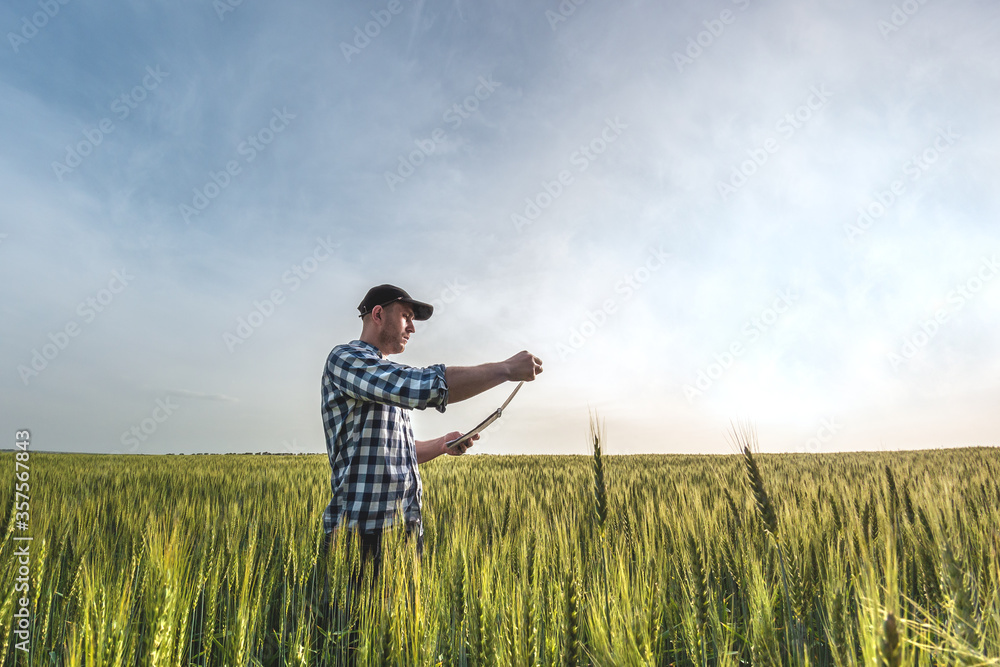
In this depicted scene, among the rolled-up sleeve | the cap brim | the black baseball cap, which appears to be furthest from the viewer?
the cap brim

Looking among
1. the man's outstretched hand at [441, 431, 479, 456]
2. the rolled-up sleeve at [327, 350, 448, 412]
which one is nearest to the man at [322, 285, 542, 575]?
the rolled-up sleeve at [327, 350, 448, 412]

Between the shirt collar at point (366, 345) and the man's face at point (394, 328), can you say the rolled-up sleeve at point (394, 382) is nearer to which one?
the shirt collar at point (366, 345)

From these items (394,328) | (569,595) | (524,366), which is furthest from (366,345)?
(569,595)

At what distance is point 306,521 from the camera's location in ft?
12.7

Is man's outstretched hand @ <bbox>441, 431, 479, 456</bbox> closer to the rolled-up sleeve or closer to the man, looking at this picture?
the man

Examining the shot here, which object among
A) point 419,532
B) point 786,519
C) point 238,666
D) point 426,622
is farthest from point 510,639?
point 786,519

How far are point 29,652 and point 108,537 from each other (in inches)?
67.2

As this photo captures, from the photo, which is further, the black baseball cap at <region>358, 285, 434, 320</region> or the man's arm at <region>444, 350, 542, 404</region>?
A: the black baseball cap at <region>358, 285, 434, 320</region>

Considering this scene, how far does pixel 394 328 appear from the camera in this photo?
311 centimetres

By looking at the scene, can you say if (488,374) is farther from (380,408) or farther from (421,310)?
(421,310)

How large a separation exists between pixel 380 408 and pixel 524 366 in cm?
82

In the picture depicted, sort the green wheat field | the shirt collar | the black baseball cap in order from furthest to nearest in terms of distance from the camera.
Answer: the black baseball cap, the shirt collar, the green wheat field

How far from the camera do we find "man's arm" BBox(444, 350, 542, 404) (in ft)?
8.55

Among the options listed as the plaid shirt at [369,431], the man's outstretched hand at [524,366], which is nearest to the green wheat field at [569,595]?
the plaid shirt at [369,431]
